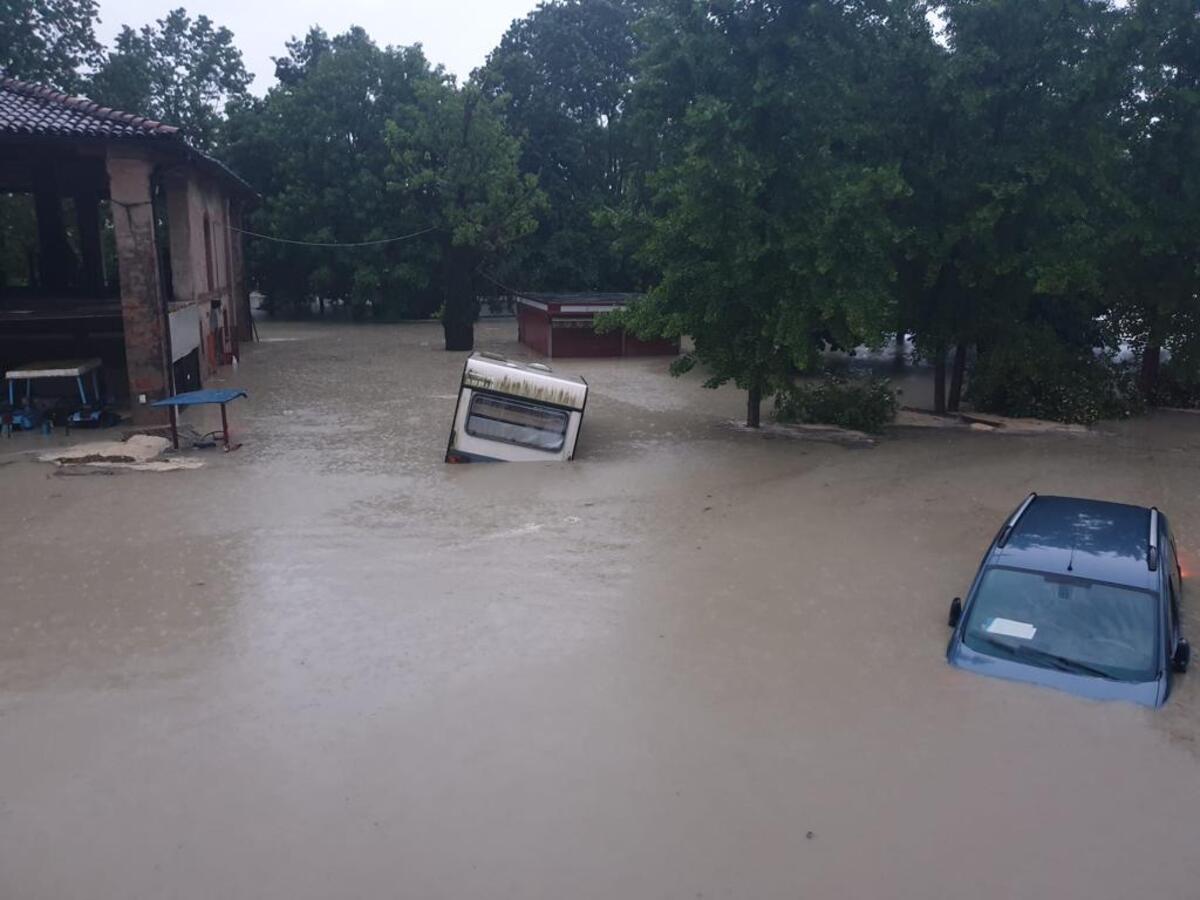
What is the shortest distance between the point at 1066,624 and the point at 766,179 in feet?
41.5

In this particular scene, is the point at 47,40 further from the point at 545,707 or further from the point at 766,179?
the point at 545,707

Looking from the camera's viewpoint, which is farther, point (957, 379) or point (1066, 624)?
point (957, 379)

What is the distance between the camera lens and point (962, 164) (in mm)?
20797

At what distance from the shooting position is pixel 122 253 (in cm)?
2125

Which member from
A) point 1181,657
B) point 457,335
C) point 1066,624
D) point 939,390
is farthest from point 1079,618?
point 457,335

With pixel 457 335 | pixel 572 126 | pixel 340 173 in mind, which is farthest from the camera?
pixel 572 126

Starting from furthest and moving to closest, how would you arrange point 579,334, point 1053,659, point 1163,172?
1. point 579,334
2. point 1163,172
3. point 1053,659

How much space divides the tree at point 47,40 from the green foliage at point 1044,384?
33864mm

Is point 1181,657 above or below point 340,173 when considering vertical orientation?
below

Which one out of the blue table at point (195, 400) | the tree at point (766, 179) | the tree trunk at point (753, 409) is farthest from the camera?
the tree trunk at point (753, 409)

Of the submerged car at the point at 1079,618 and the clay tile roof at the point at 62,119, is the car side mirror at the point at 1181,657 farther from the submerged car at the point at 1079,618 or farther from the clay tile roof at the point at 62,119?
the clay tile roof at the point at 62,119

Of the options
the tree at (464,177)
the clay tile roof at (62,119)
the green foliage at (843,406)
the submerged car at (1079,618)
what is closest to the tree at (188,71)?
the tree at (464,177)

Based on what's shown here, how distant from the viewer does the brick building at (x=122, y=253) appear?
20828 millimetres

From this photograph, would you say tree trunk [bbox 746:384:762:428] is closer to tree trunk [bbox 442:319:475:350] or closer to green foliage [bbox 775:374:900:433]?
green foliage [bbox 775:374:900:433]
